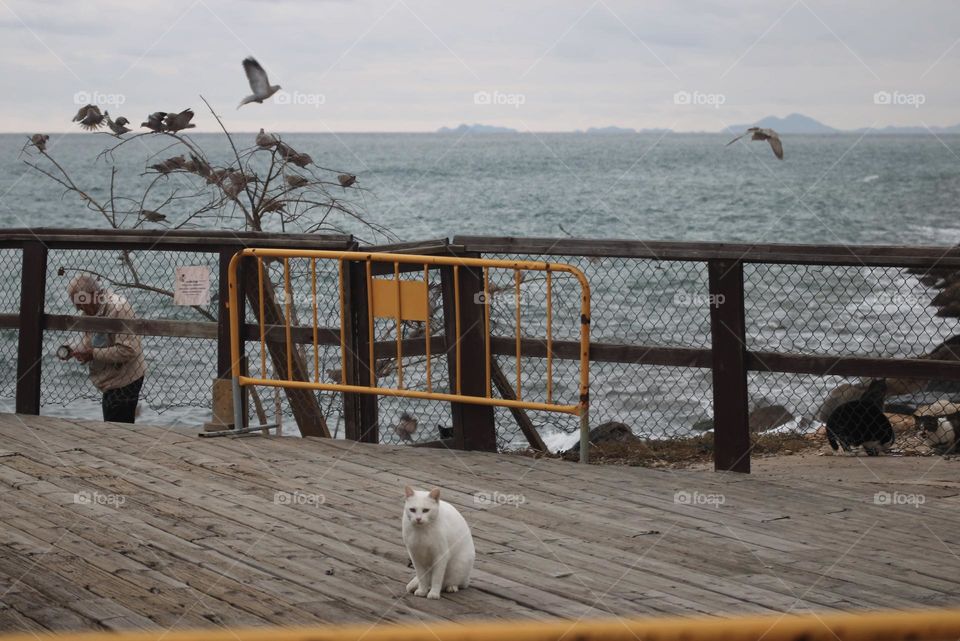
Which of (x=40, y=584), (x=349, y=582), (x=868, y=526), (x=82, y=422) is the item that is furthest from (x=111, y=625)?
(x=82, y=422)

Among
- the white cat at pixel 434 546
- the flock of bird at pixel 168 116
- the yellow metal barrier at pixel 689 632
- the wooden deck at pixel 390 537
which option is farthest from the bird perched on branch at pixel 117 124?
the yellow metal barrier at pixel 689 632

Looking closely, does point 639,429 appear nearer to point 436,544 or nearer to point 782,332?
point 782,332

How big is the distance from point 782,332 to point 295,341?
1401 centimetres

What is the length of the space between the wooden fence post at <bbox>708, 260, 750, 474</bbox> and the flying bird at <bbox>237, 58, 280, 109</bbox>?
428 centimetres

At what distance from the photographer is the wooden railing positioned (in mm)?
7094

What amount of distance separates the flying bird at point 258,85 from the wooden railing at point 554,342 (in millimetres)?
1696

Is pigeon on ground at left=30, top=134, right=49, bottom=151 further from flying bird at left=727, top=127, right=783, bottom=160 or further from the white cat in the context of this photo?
the white cat

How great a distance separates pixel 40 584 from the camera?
5.13 meters

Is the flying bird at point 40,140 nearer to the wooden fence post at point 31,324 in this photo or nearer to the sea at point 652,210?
the wooden fence post at point 31,324

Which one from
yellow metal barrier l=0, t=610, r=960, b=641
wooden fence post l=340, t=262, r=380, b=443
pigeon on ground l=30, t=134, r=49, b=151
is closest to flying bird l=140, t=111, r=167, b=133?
pigeon on ground l=30, t=134, r=49, b=151

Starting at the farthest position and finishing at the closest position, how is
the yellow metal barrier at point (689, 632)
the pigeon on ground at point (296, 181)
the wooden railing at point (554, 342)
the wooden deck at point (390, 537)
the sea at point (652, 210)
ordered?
1. the sea at point (652, 210)
2. the pigeon on ground at point (296, 181)
3. the wooden railing at point (554, 342)
4. the wooden deck at point (390, 537)
5. the yellow metal barrier at point (689, 632)

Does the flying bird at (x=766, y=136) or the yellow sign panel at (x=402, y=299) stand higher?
the flying bird at (x=766, y=136)

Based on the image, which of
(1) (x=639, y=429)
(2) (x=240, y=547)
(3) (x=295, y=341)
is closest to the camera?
(2) (x=240, y=547)

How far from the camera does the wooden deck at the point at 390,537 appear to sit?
495cm
